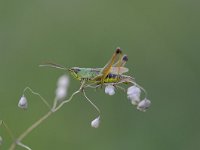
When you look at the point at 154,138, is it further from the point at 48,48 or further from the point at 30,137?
the point at 48,48

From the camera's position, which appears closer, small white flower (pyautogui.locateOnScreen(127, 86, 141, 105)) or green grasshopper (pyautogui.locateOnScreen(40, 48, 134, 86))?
small white flower (pyautogui.locateOnScreen(127, 86, 141, 105))

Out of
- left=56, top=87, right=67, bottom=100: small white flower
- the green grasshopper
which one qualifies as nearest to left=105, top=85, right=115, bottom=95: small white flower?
the green grasshopper

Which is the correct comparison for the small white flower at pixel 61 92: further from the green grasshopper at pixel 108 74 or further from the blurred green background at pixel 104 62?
the blurred green background at pixel 104 62

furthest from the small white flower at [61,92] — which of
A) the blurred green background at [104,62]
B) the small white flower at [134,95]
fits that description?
the blurred green background at [104,62]

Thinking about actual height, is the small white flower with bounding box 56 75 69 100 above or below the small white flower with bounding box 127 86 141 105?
below

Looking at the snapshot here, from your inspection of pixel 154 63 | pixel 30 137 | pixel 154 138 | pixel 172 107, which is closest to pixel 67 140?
pixel 30 137

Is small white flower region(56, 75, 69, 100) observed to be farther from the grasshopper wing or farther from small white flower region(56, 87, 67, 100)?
the grasshopper wing
